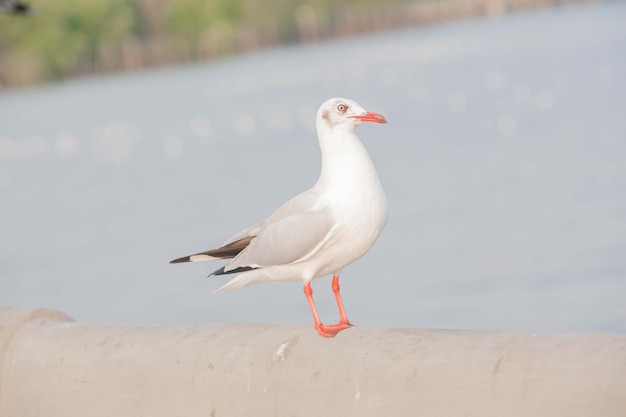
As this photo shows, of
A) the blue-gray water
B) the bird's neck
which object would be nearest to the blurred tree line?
the blue-gray water

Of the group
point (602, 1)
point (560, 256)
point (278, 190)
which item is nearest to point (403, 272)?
point (560, 256)

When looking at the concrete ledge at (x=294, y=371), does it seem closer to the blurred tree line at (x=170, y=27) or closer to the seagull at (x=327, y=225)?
the seagull at (x=327, y=225)

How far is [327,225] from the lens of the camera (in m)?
3.69

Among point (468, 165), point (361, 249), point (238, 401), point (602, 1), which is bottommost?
point (602, 1)

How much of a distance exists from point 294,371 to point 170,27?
83.1 m

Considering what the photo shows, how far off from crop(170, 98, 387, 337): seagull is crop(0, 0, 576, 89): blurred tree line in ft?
211

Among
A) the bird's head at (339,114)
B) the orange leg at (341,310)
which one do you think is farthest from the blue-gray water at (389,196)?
the bird's head at (339,114)

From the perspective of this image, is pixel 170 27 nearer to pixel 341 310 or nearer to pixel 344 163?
pixel 341 310

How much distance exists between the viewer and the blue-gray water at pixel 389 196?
10.2m

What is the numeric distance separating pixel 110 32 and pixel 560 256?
69.0m

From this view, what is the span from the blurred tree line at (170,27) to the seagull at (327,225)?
211 feet

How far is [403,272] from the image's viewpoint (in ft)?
36.3

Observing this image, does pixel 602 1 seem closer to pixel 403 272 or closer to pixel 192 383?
pixel 403 272

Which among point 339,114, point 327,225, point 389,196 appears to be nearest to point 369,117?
point 339,114
